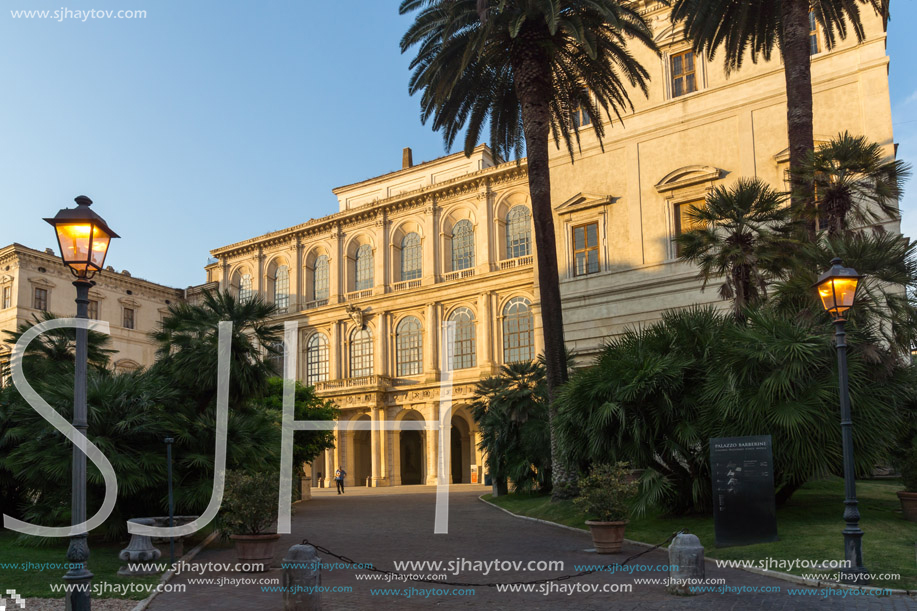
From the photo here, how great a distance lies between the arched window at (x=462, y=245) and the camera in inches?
1825

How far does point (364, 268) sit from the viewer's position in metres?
51.2

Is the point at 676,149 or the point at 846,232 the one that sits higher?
the point at 676,149

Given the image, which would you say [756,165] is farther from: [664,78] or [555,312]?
[555,312]

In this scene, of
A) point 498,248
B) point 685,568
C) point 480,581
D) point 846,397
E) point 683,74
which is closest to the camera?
point 685,568

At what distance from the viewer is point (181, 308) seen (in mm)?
16781

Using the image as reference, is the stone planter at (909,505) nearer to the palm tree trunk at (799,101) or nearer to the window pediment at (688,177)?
the palm tree trunk at (799,101)

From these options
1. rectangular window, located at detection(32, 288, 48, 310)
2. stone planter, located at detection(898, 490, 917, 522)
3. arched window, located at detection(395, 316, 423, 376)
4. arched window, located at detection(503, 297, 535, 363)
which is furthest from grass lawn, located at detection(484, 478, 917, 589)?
rectangular window, located at detection(32, 288, 48, 310)

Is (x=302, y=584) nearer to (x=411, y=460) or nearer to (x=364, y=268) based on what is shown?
(x=411, y=460)

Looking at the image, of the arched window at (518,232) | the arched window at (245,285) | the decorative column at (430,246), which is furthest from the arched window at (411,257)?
the arched window at (245,285)

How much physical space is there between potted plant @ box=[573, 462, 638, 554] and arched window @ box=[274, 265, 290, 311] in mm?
43386

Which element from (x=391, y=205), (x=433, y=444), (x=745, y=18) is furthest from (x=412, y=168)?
(x=745, y=18)

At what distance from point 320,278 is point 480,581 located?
44.1 m

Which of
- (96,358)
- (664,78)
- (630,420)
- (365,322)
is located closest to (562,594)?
(630,420)

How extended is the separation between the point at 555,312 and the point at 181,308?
28.9ft
